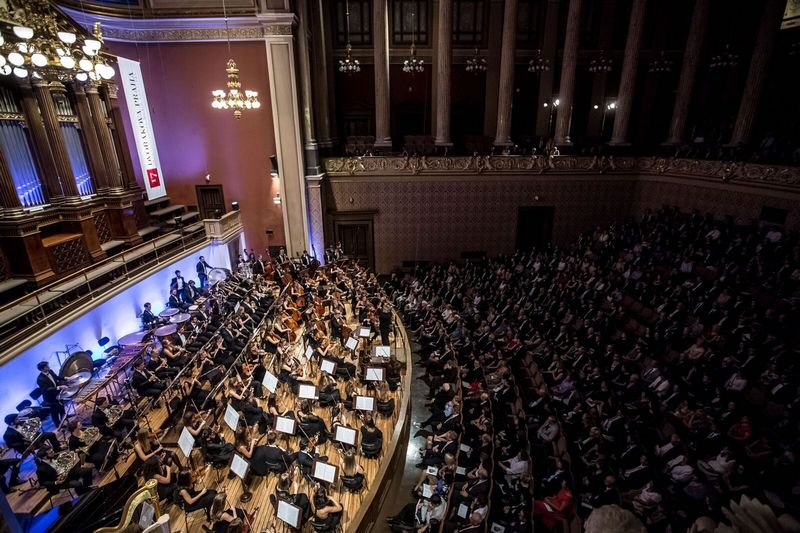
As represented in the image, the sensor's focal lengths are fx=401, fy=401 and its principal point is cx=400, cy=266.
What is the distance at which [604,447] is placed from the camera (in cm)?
726

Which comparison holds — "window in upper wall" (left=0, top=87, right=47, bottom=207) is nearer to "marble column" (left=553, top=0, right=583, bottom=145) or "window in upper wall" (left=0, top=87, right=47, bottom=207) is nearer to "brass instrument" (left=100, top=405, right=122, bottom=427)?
"brass instrument" (left=100, top=405, right=122, bottom=427)

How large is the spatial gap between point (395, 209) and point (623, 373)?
34.9ft

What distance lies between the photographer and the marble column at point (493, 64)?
1770 centimetres

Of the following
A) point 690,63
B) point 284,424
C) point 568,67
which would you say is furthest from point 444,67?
point 284,424

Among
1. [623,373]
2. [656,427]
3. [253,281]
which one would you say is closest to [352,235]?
[253,281]

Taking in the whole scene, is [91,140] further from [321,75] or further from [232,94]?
[321,75]

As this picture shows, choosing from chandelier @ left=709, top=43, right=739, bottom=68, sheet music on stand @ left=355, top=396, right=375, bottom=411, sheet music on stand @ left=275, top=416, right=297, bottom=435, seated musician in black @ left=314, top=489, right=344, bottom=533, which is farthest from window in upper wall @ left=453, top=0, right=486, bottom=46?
seated musician in black @ left=314, top=489, right=344, bottom=533

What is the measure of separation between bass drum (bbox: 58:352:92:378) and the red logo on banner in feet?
26.2

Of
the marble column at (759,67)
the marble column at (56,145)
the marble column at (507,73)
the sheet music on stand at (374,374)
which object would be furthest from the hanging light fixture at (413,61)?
the sheet music on stand at (374,374)

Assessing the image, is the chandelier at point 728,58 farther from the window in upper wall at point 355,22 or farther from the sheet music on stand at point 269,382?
the sheet music on stand at point 269,382

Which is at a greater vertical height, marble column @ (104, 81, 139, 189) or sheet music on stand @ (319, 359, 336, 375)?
marble column @ (104, 81, 139, 189)

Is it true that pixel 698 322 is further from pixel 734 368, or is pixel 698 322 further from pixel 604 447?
pixel 604 447

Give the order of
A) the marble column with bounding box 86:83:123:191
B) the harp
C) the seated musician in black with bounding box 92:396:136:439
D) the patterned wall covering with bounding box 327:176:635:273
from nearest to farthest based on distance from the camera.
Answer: the harp
the seated musician in black with bounding box 92:396:136:439
the marble column with bounding box 86:83:123:191
the patterned wall covering with bounding box 327:176:635:273

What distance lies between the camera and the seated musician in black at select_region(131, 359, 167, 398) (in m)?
7.73
